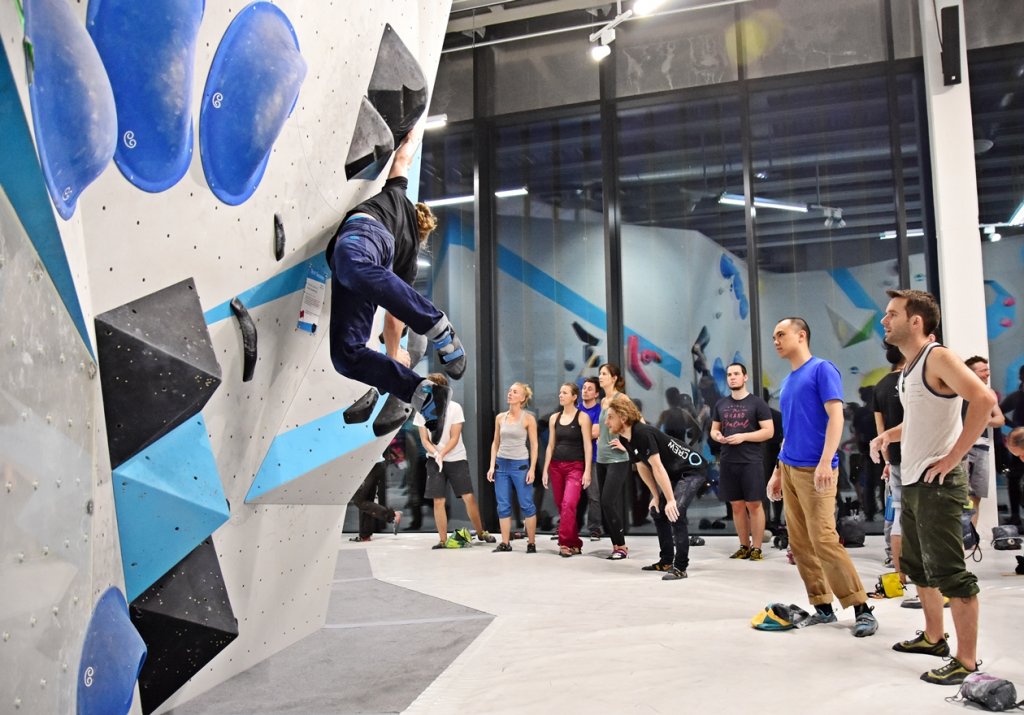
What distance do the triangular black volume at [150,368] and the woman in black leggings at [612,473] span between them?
445 centimetres

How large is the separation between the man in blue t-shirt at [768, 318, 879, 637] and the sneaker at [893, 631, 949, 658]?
269 millimetres

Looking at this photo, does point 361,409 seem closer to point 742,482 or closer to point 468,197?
point 742,482

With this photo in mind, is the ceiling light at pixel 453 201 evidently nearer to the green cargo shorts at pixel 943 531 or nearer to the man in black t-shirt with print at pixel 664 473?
the man in black t-shirt with print at pixel 664 473

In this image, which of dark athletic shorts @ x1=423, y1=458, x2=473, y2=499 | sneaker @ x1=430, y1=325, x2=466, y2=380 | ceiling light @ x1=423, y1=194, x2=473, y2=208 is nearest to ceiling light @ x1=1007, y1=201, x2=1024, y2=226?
ceiling light @ x1=423, y1=194, x2=473, y2=208

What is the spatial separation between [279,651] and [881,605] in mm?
2830

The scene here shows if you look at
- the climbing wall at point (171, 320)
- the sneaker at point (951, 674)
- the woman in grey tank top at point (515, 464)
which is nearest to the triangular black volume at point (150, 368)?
the climbing wall at point (171, 320)

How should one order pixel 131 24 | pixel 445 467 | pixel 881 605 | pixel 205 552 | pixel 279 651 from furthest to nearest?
pixel 445 467 < pixel 881 605 < pixel 279 651 < pixel 205 552 < pixel 131 24

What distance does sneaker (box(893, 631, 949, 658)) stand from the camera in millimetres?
3074

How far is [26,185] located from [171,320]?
0.64 m

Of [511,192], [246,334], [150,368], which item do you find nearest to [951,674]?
[246,334]

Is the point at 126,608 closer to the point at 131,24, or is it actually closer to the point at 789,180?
the point at 131,24

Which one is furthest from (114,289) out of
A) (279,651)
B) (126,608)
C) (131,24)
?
(279,651)

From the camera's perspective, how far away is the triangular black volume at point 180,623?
2.13 metres

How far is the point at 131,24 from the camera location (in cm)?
178
